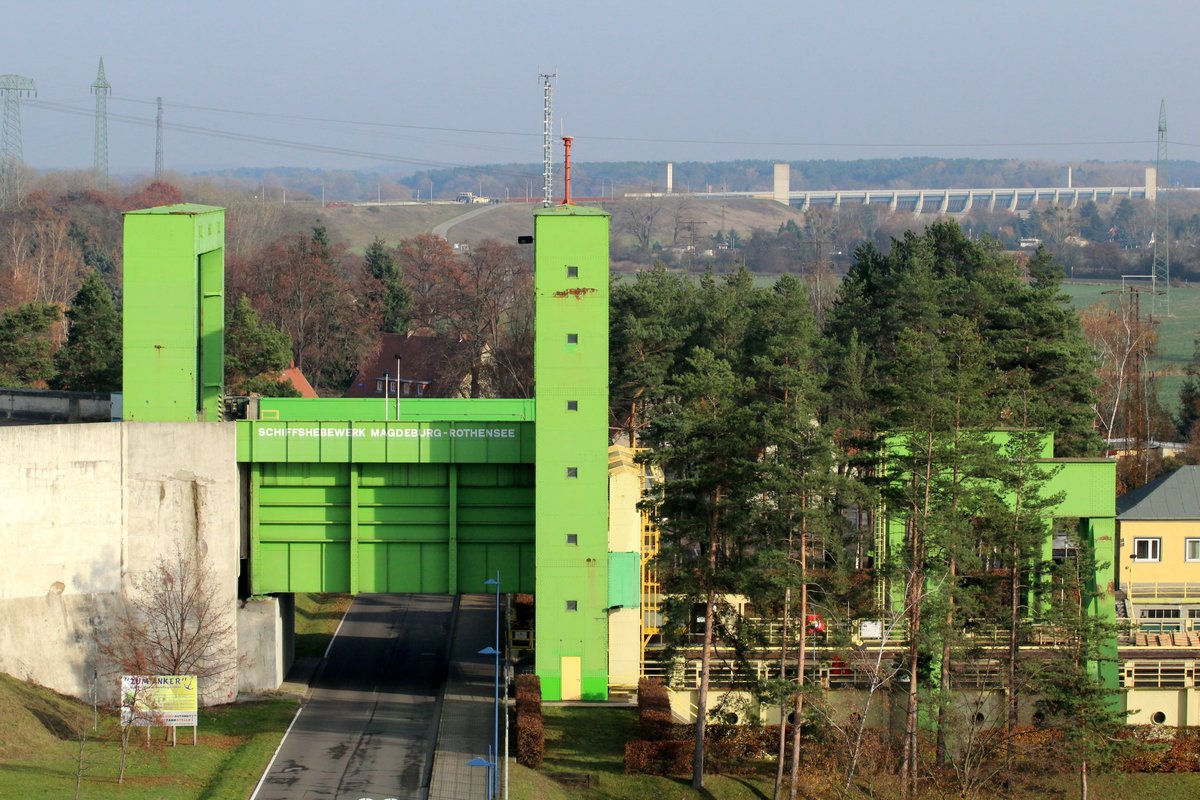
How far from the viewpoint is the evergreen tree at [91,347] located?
60531mm

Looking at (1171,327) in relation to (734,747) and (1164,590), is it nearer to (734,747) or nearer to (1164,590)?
(1164,590)

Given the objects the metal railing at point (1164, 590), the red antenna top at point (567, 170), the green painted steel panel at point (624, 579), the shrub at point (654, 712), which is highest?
the red antenna top at point (567, 170)

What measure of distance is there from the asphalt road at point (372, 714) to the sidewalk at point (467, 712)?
321 mm

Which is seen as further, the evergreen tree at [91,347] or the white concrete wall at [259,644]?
the evergreen tree at [91,347]

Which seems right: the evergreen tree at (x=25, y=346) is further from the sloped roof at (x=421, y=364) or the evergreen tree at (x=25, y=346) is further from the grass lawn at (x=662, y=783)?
the grass lawn at (x=662, y=783)

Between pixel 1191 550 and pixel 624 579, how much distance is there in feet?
58.1

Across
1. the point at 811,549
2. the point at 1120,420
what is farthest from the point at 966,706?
the point at 1120,420

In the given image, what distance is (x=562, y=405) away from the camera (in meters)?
39.3

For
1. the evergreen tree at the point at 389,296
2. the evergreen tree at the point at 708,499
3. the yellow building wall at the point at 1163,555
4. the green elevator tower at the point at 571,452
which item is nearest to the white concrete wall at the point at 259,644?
the green elevator tower at the point at 571,452

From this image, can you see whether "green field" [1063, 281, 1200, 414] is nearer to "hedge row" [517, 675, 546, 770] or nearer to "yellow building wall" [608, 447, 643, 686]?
"yellow building wall" [608, 447, 643, 686]


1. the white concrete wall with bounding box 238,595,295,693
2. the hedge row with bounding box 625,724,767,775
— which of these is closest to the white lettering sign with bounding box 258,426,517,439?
the white concrete wall with bounding box 238,595,295,693

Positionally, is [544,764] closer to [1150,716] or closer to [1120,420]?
[1150,716]

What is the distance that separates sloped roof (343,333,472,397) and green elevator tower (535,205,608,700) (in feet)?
139

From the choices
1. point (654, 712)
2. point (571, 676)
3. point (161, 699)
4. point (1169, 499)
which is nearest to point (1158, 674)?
point (1169, 499)
